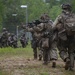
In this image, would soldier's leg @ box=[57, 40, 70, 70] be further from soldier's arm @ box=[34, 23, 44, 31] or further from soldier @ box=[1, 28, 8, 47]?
soldier @ box=[1, 28, 8, 47]

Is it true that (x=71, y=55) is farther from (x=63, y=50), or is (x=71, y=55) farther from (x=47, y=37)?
(x=47, y=37)

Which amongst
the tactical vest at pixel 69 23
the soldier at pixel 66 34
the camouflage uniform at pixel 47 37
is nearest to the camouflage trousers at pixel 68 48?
the soldier at pixel 66 34

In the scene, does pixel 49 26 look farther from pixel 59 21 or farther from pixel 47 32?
pixel 59 21

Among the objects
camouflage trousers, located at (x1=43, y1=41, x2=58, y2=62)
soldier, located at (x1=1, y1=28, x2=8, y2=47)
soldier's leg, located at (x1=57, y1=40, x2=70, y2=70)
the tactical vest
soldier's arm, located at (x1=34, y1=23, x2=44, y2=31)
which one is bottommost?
soldier, located at (x1=1, y1=28, x2=8, y2=47)

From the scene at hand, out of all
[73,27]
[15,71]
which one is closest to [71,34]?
[73,27]

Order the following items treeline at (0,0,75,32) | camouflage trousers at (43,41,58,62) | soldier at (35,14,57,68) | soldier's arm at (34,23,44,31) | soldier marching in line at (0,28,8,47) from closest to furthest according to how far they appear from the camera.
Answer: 1. soldier at (35,14,57,68)
2. soldier's arm at (34,23,44,31)
3. camouflage trousers at (43,41,58,62)
4. soldier marching in line at (0,28,8,47)
5. treeline at (0,0,75,32)

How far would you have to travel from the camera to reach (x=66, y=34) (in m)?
12.7

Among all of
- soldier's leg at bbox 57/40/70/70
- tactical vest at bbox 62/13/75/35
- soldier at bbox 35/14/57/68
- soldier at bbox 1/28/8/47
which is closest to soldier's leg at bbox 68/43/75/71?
soldier's leg at bbox 57/40/70/70

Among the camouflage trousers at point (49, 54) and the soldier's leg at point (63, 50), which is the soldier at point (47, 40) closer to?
the camouflage trousers at point (49, 54)

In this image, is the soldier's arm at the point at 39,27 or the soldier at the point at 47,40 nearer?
the soldier at the point at 47,40

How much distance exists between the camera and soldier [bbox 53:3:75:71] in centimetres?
1247

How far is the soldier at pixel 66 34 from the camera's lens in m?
12.5

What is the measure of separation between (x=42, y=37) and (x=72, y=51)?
198 centimetres

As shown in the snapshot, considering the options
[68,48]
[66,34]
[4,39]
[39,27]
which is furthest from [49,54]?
[4,39]
